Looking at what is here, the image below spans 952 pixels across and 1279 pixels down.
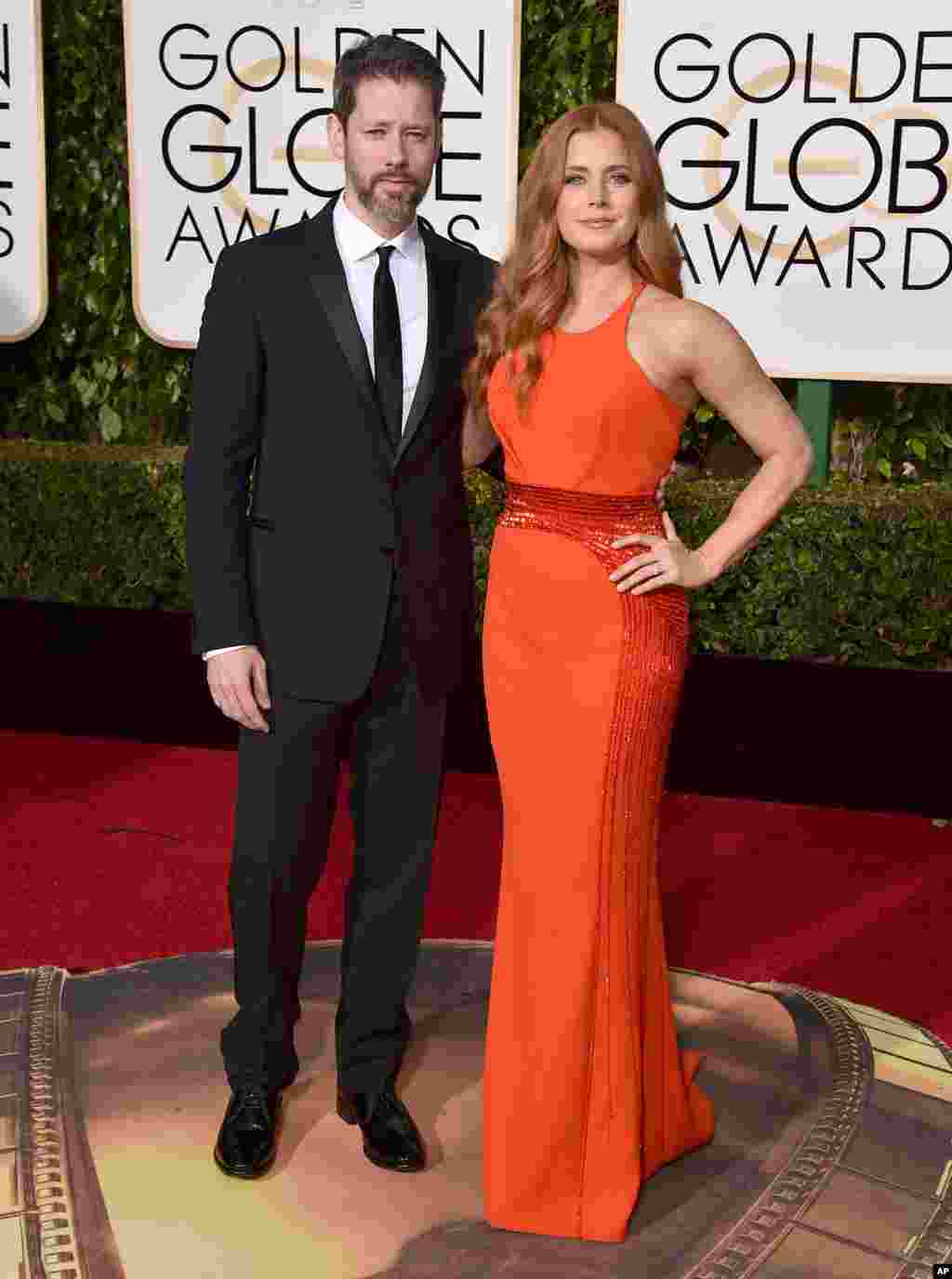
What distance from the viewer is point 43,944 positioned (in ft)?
14.8

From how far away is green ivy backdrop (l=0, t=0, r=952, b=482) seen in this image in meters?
6.25

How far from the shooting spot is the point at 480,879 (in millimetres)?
5051

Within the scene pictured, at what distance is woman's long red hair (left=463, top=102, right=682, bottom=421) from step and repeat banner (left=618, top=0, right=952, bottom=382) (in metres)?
2.96

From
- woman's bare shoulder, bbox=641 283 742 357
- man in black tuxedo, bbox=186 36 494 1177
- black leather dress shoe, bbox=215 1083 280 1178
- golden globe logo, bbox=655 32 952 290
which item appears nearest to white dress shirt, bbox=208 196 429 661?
man in black tuxedo, bbox=186 36 494 1177

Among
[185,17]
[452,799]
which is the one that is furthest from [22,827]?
[185,17]

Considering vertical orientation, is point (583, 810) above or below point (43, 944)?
above

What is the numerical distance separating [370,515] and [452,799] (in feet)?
9.47

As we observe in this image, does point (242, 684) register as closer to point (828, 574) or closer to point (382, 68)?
point (382, 68)

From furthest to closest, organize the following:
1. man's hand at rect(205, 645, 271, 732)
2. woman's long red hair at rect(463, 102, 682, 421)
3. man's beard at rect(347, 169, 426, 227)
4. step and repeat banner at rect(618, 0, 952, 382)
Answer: step and repeat banner at rect(618, 0, 952, 382) < man's hand at rect(205, 645, 271, 732) < man's beard at rect(347, 169, 426, 227) < woman's long red hair at rect(463, 102, 682, 421)

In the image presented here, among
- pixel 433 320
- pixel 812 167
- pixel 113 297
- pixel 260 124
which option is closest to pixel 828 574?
pixel 812 167

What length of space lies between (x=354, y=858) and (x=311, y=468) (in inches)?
33.8

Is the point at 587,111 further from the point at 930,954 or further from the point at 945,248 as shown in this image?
the point at 945,248

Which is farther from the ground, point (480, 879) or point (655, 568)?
point (655, 568)

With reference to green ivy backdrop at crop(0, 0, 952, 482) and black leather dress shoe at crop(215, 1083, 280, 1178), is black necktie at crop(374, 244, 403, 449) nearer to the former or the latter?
black leather dress shoe at crop(215, 1083, 280, 1178)
